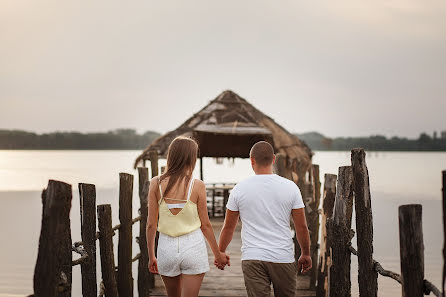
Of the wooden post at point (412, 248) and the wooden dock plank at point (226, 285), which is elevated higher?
the wooden post at point (412, 248)

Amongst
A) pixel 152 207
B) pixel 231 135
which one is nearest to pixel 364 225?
pixel 152 207

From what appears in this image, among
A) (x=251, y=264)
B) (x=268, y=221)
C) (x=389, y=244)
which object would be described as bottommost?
(x=389, y=244)

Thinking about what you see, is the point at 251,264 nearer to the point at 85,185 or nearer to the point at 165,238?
the point at 165,238

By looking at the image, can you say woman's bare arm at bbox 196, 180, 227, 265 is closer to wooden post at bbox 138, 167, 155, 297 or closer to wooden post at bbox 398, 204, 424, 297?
wooden post at bbox 398, 204, 424, 297

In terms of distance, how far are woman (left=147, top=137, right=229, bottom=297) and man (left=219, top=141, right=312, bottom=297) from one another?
0.31 meters

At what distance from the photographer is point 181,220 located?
3660 mm

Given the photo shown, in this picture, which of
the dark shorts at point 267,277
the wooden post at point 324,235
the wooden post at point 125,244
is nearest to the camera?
the dark shorts at point 267,277

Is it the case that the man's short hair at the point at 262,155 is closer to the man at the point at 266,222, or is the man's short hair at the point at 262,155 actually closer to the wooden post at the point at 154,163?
the man at the point at 266,222

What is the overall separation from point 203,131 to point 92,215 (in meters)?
7.31

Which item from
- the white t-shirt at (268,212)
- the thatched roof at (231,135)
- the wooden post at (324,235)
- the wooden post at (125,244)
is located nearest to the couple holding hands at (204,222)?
the white t-shirt at (268,212)

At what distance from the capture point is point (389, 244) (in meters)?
27.4

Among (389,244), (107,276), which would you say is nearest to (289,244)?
(107,276)

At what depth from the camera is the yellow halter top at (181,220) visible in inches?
144

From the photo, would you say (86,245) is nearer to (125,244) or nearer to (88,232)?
(88,232)
